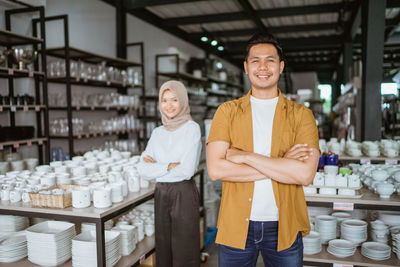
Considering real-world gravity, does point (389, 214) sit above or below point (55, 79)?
below

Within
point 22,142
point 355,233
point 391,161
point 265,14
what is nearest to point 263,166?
point 355,233

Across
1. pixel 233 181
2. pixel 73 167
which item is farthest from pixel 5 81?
pixel 233 181

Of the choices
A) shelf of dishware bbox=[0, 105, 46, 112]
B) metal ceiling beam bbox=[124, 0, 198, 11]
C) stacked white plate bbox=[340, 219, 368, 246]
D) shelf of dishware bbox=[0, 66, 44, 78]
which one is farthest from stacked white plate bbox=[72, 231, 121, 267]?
metal ceiling beam bbox=[124, 0, 198, 11]

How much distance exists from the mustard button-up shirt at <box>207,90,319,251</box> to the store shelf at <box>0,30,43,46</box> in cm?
304

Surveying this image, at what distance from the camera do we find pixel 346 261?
2.24 metres

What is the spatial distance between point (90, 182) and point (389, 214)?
2443mm

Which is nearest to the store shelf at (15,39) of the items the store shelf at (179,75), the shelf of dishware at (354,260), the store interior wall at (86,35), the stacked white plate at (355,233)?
the store interior wall at (86,35)

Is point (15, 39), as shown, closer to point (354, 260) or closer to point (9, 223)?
Result: point (9, 223)

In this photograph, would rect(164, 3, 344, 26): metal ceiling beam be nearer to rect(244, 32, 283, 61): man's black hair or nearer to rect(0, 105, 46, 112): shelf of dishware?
rect(0, 105, 46, 112): shelf of dishware

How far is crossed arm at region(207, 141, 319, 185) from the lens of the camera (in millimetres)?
1545

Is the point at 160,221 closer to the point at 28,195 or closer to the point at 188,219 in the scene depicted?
the point at 188,219

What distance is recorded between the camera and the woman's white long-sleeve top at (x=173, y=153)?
238 centimetres

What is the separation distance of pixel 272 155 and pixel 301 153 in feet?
0.45

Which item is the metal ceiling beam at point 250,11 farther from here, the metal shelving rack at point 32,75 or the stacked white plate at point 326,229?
the stacked white plate at point 326,229
